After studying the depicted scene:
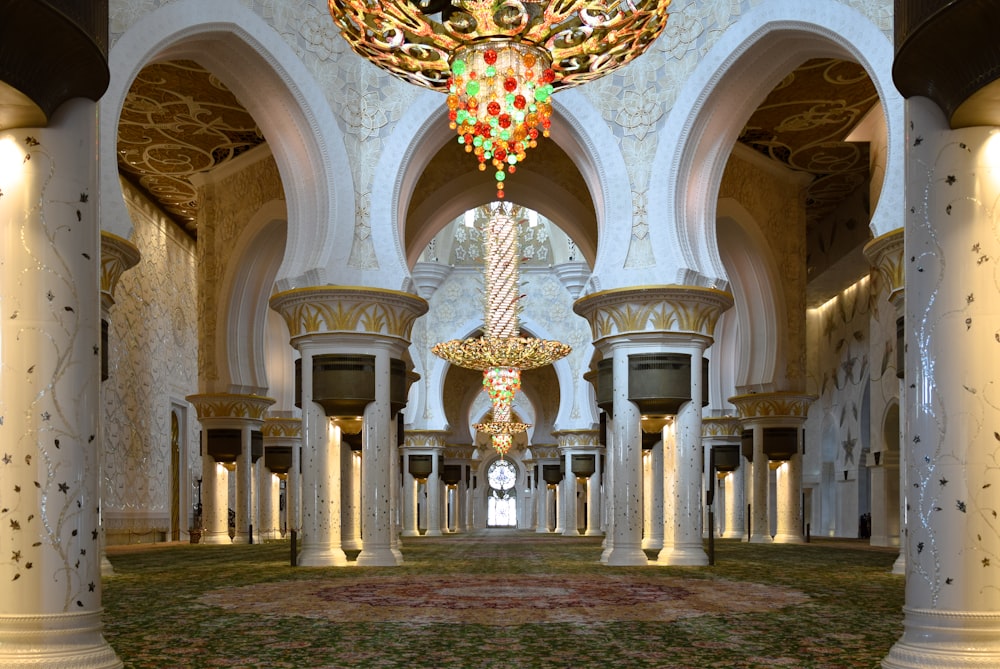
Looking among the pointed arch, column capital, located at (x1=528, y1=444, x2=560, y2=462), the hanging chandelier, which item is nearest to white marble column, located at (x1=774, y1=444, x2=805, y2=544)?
the pointed arch

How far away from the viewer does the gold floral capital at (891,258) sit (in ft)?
30.3

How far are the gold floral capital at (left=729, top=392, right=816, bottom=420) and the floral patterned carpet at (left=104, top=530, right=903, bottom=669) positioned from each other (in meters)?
5.95

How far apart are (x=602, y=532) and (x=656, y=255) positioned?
1596 centimetres

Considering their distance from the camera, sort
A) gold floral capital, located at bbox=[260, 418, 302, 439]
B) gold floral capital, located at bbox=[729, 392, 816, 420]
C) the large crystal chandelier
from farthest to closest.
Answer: the large crystal chandelier
gold floral capital, located at bbox=[260, 418, 302, 439]
gold floral capital, located at bbox=[729, 392, 816, 420]

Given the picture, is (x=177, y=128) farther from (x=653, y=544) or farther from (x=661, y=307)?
(x=653, y=544)

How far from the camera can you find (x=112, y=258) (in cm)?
927

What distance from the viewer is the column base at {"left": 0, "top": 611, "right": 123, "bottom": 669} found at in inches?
155

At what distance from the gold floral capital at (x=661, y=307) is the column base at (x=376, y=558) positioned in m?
3.13

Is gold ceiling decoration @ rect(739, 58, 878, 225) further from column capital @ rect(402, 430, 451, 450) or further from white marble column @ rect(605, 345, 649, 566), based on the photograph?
column capital @ rect(402, 430, 451, 450)

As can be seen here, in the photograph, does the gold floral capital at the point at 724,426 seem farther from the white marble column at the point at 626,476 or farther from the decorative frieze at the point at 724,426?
the white marble column at the point at 626,476

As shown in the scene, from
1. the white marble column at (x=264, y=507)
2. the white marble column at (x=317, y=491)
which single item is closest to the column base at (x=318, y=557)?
the white marble column at (x=317, y=491)

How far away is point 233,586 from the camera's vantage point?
28.5ft

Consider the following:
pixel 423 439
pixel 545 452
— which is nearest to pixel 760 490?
pixel 423 439

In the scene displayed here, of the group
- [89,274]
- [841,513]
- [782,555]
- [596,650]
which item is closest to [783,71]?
[782,555]
